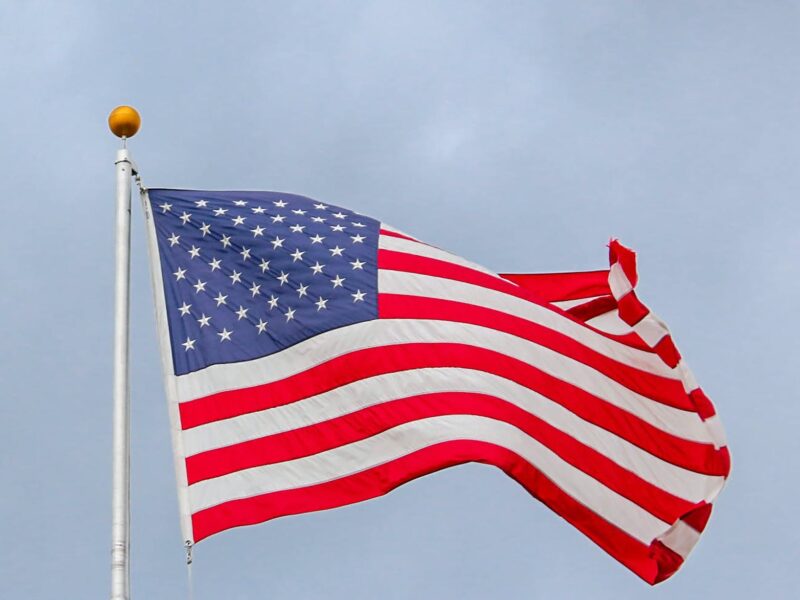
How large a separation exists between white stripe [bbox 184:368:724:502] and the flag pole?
0.95m

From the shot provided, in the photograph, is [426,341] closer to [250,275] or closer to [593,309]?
[250,275]

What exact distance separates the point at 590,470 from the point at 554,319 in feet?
5.91

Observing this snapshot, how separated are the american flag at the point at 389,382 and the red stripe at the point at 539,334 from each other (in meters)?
0.02

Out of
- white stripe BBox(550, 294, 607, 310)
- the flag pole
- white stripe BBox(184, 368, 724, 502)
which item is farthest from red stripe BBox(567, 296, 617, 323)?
the flag pole

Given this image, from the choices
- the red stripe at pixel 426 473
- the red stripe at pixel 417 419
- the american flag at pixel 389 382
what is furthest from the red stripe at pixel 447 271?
the red stripe at pixel 426 473

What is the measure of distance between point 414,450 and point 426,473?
0.28 m

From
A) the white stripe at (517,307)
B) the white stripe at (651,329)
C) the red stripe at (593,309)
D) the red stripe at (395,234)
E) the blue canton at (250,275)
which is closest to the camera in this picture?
the blue canton at (250,275)

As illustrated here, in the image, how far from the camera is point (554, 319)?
52.6 ft

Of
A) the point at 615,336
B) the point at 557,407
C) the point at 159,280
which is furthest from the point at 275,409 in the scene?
the point at 615,336

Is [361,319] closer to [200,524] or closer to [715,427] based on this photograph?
[200,524]

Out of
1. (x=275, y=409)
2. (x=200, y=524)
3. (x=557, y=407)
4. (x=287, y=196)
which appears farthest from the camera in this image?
(x=287, y=196)

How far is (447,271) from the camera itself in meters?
16.0

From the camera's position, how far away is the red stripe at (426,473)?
13.5 metres

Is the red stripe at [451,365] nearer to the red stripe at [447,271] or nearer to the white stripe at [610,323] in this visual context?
the red stripe at [447,271]
